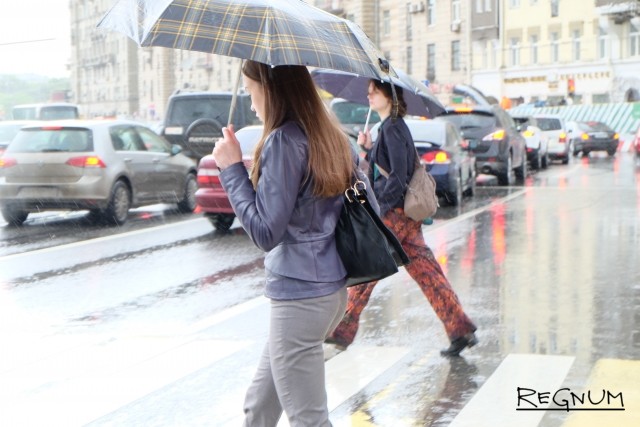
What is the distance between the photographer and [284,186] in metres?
3.64

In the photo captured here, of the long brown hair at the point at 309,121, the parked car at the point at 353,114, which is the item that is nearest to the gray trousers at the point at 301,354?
the long brown hair at the point at 309,121

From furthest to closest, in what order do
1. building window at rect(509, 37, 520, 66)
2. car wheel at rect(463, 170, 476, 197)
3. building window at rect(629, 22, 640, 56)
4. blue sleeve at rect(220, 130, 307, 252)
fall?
building window at rect(509, 37, 520, 66) → building window at rect(629, 22, 640, 56) → car wheel at rect(463, 170, 476, 197) → blue sleeve at rect(220, 130, 307, 252)

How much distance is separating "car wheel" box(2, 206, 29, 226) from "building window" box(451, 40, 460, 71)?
54.5 m

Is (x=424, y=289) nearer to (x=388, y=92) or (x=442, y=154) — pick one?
(x=388, y=92)

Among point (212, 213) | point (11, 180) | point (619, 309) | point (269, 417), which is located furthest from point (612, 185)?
point (269, 417)

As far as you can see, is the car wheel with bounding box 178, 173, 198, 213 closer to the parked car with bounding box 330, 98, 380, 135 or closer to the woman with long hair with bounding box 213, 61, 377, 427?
the parked car with bounding box 330, 98, 380, 135

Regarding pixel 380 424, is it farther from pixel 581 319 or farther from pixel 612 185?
pixel 612 185

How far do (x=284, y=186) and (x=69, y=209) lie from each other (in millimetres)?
12534

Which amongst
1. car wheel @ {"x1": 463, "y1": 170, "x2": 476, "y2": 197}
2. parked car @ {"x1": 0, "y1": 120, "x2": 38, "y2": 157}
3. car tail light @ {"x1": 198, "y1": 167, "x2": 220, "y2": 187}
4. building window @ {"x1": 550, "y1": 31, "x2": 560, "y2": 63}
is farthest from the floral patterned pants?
building window @ {"x1": 550, "y1": 31, "x2": 560, "y2": 63}

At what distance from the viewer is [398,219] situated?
6.86 meters

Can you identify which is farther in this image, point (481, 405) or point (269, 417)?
point (481, 405)

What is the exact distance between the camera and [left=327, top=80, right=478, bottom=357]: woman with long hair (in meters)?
6.78

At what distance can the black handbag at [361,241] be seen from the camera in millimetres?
3768

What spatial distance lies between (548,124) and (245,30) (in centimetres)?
3287
